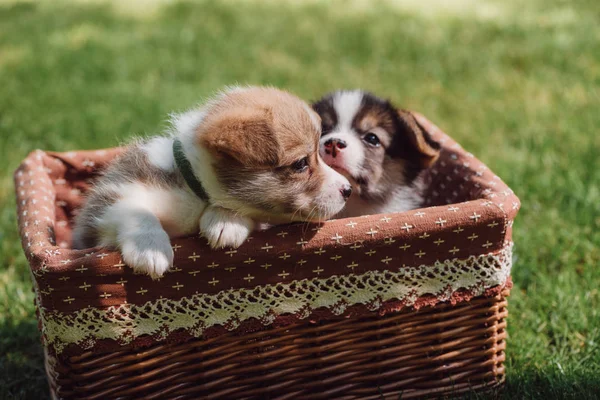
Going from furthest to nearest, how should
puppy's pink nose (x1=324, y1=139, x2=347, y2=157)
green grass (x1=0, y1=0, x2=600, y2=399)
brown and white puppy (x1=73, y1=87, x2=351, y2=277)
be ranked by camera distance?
1. green grass (x1=0, y1=0, x2=600, y2=399)
2. puppy's pink nose (x1=324, y1=139, x2=347, y2=157)
3. brown and white puppy (x1=73, y1=87, x2=351, y2=277)

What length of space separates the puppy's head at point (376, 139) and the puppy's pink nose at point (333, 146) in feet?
0.25

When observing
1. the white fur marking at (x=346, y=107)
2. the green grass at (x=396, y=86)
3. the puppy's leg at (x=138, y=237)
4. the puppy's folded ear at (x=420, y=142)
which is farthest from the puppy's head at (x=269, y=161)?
the green grass at (x=396, y=86)

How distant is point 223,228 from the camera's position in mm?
2246

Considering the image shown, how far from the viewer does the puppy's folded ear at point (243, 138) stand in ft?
7.52

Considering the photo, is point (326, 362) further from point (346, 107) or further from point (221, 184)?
point (346, 107)

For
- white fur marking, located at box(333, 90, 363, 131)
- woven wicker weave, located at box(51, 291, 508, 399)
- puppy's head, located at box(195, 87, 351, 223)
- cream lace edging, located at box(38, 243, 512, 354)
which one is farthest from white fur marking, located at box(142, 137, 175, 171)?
white fur marking, located at box(333, 90, 363, 131)

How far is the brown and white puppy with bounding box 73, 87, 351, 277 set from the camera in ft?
7.50

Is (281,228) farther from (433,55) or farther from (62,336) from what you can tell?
(433,55)

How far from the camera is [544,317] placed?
331 centimetres

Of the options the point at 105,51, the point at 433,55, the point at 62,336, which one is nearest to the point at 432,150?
the point at 62,336

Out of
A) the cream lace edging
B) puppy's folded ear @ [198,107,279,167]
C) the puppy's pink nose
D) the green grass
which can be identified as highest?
puppy's folded ear @ [198,107,279,167]

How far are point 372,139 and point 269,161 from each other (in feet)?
3.45

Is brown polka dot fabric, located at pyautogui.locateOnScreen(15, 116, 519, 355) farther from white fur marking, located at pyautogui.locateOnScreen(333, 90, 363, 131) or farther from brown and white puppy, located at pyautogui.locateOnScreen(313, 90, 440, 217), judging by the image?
white fur marking, located at pyautogui.locateOnScreen(333, 90, 363, 131)

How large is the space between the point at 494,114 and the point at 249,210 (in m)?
3.71
